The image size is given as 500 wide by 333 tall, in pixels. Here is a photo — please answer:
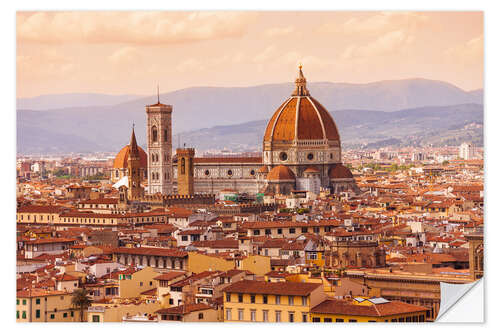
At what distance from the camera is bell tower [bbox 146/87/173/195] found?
87.8 meters

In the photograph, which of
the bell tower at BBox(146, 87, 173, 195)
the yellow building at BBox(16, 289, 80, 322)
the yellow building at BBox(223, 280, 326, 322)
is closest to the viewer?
the yellow building at BBox(223, 280, 326, 322)

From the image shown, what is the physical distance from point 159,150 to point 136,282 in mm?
53900

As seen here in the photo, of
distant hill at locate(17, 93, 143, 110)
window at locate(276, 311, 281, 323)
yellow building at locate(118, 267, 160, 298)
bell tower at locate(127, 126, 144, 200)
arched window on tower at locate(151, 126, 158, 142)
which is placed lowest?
window at locate(276, 311, 281, 323)

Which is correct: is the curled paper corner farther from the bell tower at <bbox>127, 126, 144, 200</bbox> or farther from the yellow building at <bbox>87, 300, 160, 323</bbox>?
the bell tower at <bbox>127, 126, 144, 200</bbox>

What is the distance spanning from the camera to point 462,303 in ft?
98.7

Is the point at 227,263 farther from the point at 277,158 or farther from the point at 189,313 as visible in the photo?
the point at 277,158

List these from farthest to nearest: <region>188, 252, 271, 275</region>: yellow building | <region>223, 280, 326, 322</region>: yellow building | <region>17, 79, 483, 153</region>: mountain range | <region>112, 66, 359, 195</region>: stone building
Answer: <region>112, 66, 359, 195</region>: stone building → <region>17, 79, 483, 153</region>: mountain range → <region>188, 252, 271, 275</region>: yellow building → <region>223, 280, 326, 322</region>: yellow building

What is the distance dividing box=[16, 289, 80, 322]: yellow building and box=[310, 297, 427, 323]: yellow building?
587 centimetres

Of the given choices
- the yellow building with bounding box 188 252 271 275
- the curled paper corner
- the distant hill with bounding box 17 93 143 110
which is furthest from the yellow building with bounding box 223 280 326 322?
the distant hill with bounding box 17 93 143 110

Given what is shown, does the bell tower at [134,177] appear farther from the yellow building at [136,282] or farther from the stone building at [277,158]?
the yellow building at [136,282]

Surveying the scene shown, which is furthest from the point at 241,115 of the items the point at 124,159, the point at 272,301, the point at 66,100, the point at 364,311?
the point at 364,311

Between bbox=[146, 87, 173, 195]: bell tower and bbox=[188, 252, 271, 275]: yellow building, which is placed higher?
bbox=[146, 87, 173, 195]: bell tower

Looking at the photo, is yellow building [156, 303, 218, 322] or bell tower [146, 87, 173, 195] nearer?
yellow building [156, 303, 218, 322]

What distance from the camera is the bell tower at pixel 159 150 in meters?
87.8
